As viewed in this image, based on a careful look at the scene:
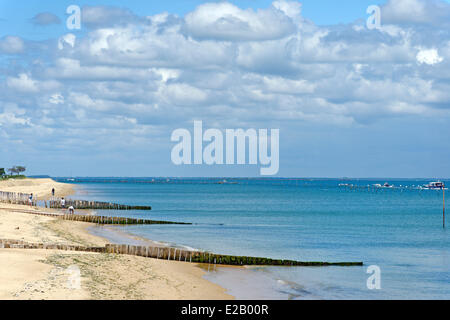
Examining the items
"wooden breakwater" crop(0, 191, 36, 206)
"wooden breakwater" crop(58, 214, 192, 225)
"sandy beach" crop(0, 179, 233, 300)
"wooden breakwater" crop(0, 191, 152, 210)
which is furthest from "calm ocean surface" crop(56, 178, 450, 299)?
"wooden breakwater" crop(0, 191, 36, 206)

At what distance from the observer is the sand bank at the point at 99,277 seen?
Answer: 23.7 m

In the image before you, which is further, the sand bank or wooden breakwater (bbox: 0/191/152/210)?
wooden breakwater (bbox: 0/191/152/210)

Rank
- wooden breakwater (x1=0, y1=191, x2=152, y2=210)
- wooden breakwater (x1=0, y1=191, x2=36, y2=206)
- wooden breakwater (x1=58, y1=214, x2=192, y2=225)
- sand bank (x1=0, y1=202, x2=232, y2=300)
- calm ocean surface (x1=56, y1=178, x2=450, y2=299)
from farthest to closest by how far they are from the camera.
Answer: wooden breakwater (x1=0, y1=191, x2=152, y2=210), wooden breakwater (x1=0, y1=191, x2=36, y2=206), wooden breakwater (x1=58, y1=214, x2=192, y2=225), calm ocean surface (x1=56, y1=178, x2=450, y2=299), sand bank (x1=0, y1=202, x2=232, y2=300)

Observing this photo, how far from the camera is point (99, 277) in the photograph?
90.9 ft

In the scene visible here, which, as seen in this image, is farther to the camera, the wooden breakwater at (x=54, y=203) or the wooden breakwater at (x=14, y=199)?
the wooden breakwater at (x=54, y=203)

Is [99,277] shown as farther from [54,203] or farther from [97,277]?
[54,203]

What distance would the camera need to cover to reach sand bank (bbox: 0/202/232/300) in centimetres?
2369

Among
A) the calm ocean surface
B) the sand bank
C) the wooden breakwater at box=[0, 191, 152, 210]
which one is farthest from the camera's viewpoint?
the wooden breakwater at box=[0, 191, 152, 210]

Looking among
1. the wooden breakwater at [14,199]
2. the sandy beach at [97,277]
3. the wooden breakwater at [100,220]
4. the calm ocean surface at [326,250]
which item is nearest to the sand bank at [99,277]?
the sandy beach at [97,277]

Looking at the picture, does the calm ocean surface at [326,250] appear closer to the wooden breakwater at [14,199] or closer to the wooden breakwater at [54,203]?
the wooden breakwater at [54,203]

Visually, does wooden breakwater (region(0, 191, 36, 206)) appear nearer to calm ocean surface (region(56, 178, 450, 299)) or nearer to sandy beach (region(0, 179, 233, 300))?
calm ocean surface (region(56, 178, 450, 299))

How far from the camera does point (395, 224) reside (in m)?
81.1
